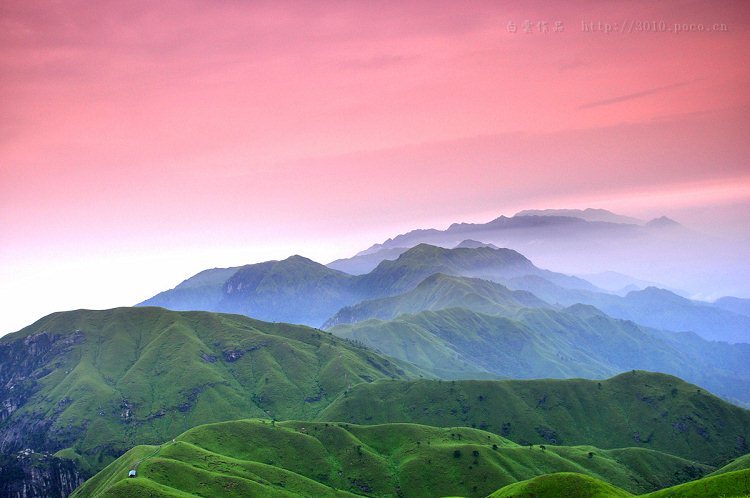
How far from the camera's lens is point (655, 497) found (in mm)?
176250

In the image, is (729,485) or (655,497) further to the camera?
(655,497)

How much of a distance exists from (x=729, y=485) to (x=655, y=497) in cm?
2110

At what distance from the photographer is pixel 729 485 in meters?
164
